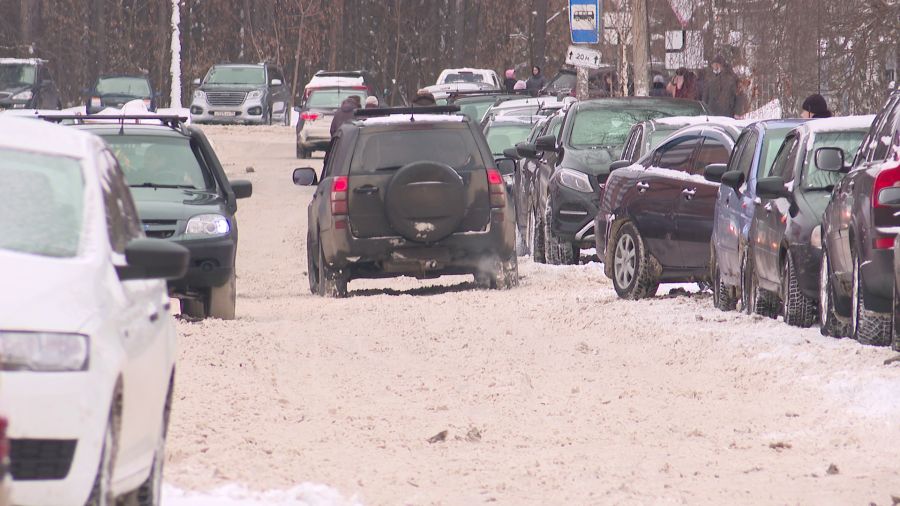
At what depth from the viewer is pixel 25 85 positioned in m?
47.9

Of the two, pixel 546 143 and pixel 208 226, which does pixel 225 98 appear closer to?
pixel 546 143

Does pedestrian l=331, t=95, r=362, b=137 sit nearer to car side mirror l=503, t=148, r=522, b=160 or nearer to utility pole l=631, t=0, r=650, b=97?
utility pole l=631, t=0, r=650, b=97

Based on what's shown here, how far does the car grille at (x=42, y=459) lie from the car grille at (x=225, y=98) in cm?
4493

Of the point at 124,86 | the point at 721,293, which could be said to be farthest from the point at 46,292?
A: the point at 124,86

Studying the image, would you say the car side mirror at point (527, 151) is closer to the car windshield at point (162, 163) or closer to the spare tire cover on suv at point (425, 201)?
the spare tire cover on suv at point (425, 201)

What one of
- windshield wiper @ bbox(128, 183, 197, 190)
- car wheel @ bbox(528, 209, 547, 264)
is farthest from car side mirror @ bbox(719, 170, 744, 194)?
car wheel @ bbox(528, 209, 547, 264)

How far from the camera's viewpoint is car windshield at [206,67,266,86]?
50844 millimetres

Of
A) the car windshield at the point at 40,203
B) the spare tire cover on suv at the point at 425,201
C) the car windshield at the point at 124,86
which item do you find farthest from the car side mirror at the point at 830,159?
the car windshield at the point at 124,86

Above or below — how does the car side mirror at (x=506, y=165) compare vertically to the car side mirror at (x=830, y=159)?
below

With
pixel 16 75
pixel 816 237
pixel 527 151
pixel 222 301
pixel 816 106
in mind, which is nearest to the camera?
pixel 816 237

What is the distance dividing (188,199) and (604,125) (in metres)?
7.57

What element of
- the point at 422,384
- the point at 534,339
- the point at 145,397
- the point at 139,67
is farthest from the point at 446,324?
the point at 139,67

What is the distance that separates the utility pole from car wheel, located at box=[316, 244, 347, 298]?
13.1 metres

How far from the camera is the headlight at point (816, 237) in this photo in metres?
13.1
